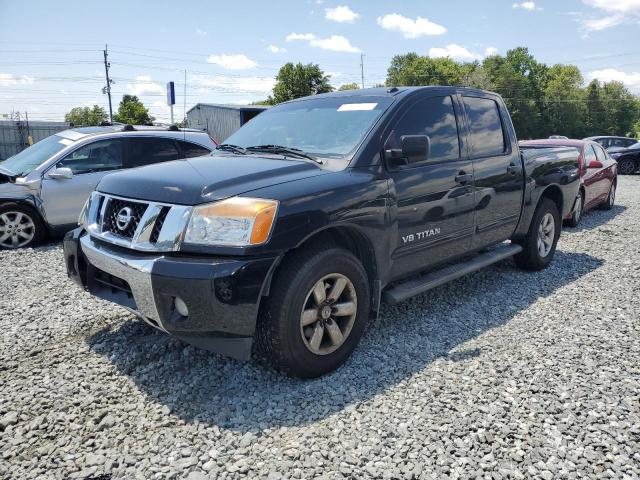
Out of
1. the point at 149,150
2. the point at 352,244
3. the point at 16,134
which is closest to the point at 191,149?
the point at 149,150

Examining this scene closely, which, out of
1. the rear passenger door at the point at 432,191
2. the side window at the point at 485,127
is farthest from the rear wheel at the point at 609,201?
the rear passenger door at the point at 432,191

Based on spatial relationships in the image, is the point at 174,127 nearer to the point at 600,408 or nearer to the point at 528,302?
the point at 528,302

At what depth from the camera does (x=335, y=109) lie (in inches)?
155

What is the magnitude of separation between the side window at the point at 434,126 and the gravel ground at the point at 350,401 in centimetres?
141

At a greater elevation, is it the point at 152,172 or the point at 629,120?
the point at 629,120

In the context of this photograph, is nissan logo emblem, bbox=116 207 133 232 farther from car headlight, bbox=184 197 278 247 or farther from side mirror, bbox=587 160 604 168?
side mirror, bbox=587 160 604 168

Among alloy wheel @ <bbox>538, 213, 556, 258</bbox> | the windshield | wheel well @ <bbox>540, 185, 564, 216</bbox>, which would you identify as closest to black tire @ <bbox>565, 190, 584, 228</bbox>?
wheel well @ <bbox>540, 185, 564, 216</bbox>

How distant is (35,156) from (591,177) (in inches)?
367

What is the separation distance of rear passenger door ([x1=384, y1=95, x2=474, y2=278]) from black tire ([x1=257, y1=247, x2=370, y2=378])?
0.67 meters

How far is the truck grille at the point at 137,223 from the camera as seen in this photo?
110 inches

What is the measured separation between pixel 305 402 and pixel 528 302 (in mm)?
2732

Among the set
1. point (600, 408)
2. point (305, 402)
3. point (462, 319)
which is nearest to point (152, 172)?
point (305, 402)

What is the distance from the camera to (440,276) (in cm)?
404

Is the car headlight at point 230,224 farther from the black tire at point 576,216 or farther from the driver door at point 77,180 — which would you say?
the black tire at point 576,216
